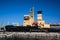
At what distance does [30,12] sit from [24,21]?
A: 6766 millimetres

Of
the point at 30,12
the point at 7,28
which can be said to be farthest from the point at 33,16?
the point at 7,28

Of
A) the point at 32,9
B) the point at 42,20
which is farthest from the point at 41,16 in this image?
the point at 32,9

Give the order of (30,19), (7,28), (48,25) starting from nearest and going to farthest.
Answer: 1. (7,28)
2. (48,25)
3. (30,19)

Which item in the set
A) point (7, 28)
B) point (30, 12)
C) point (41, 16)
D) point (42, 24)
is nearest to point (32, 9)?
point (30, 12)

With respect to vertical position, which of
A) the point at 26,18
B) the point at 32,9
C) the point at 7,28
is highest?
the point at 32,9

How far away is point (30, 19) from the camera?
2849 inches

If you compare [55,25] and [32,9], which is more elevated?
[32,9]

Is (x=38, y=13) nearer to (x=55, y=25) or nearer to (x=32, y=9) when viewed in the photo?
(x=32, y=9)

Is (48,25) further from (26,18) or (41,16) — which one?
(26,18)

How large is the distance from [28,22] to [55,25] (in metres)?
13.5

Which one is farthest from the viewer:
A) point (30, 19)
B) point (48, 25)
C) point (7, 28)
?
point (30, 19)

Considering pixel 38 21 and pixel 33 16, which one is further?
pixel 33 16

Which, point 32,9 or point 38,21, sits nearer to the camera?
point 38,21

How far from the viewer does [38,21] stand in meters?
70.9
